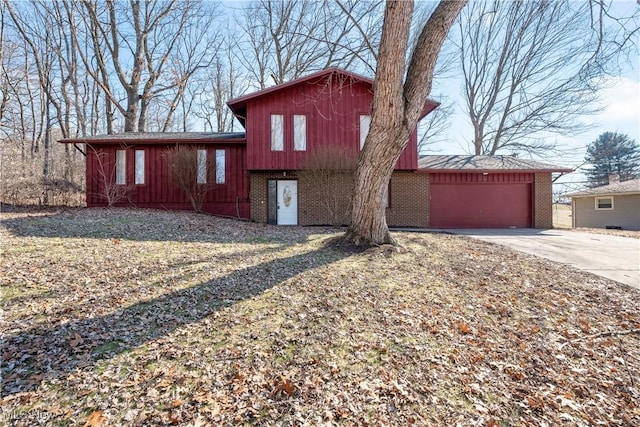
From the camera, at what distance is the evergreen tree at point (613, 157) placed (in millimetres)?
32094

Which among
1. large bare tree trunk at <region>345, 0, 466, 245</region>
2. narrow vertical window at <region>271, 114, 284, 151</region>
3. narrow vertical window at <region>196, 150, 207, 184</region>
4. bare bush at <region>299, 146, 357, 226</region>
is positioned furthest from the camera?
narrow vertical window at <region>271, 114, 284, 151</region>

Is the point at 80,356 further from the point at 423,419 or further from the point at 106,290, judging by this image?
the point at 423,419

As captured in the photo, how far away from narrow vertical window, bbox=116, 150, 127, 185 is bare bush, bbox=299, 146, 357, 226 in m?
7.48

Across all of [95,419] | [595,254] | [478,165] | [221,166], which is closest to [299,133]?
[221,166]

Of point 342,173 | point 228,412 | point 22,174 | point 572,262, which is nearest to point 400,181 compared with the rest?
point 342,173

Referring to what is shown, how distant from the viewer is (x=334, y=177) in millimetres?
10820

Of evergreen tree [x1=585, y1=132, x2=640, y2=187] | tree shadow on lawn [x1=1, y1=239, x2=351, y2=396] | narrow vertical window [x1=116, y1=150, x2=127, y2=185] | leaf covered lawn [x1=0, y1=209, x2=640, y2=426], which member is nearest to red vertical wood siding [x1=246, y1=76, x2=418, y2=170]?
narrow vertical window [x1=116, y1=150, x2=127, y2=185]

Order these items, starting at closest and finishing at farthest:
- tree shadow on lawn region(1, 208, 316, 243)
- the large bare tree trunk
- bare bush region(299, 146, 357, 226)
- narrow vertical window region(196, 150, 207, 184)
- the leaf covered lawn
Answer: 1. the leaf covered lawn
2. the large bare tree trunk
3. tree shadow on lawn region(1, 208, 316, 243)
4. bare bush region(299, 146, 357, 226)
5. narrow vertical window region(196, 150, 207, 184)

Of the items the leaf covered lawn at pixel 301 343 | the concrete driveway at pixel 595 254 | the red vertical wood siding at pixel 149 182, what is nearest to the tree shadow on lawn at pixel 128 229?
the leaf covered lawn at pixel 301 343

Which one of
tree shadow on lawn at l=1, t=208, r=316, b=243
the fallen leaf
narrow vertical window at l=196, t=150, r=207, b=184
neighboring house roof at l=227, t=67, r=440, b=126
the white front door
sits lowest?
the fallen leaf

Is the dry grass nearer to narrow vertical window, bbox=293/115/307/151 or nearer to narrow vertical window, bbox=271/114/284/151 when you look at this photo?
narrow vertical window, bbox=293/115/307/151

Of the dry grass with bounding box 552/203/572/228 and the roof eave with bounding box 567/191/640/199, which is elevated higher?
the roof eave with bounding box 567/191/640/199

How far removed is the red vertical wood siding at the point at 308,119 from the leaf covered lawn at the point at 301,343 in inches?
292

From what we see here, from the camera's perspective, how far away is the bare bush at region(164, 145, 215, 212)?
10.9 metres
